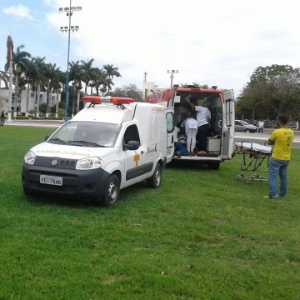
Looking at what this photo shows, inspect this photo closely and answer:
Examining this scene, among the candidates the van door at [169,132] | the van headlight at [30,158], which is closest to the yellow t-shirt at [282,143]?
the van door at [169,132]

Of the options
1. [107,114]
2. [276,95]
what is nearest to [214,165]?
[107,114]

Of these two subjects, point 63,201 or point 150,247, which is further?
point 63,201

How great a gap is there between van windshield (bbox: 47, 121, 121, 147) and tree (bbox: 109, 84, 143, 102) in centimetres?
7078

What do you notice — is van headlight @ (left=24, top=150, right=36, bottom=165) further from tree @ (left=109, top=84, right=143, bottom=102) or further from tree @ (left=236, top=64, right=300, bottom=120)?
tree @ (left=109, top=84, right=143, bottom=102)

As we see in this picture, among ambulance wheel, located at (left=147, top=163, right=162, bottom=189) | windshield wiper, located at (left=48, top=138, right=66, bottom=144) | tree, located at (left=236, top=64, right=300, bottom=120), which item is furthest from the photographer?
tree, located at (left=236, top=64, right=300, bottom=120)

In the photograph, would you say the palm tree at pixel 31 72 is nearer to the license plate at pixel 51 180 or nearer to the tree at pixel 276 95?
the tree at pixel 276 95

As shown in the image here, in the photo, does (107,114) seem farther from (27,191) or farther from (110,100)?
(27,191)

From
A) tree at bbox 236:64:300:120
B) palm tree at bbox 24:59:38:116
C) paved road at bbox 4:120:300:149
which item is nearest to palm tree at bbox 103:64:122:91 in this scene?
palm tree at bbox 24:59:38:116

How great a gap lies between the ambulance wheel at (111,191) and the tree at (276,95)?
54970mm

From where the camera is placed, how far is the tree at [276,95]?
194 ft

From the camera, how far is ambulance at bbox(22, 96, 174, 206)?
23.5ft

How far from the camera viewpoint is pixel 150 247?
547cm

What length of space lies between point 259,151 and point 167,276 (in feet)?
21.5

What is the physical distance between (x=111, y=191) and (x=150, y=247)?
2280mm
